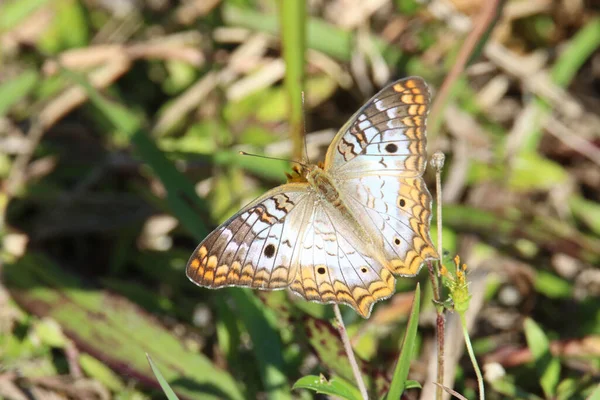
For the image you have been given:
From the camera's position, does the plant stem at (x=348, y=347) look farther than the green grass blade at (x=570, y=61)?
No

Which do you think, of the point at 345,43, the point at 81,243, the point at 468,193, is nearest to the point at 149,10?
the point at 345,43

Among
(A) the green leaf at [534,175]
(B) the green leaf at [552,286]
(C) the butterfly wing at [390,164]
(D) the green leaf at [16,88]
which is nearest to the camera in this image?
(C) the butterfly wing at [390,164]

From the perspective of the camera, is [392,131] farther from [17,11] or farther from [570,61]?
[17,11]

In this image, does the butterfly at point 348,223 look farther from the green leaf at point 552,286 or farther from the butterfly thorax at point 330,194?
the green leaf at point 552,286

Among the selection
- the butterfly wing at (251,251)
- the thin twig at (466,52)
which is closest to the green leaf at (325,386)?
the butterfly wing at (251,251)

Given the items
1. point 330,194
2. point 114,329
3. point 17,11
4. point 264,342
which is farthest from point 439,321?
point 17,11

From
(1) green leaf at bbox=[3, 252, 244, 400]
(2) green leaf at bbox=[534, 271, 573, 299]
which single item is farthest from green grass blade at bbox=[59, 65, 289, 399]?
(2) green leaf at bbox=[534, 271, 573, 299]

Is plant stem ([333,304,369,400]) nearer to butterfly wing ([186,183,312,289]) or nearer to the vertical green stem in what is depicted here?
butterfly wing ([186,183,312,289])

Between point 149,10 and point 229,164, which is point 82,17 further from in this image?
point 229,164
